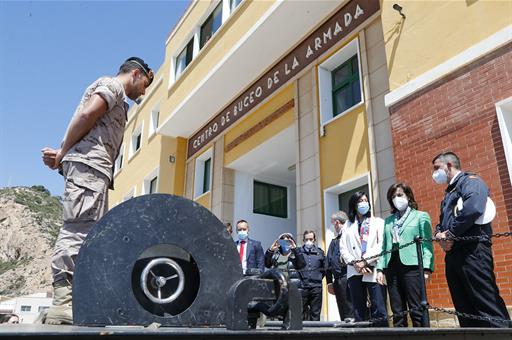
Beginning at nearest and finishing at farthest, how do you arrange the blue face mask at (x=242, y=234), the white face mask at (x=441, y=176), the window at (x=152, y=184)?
the white face mask at (x=441, y=176) → the blue face mask at (x=242, y=234) → the window at (x=152, y=184)

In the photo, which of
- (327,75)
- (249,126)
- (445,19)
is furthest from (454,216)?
(249,126)

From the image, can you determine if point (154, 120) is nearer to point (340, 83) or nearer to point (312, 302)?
point (340, 83)

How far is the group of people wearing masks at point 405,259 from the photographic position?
3729 millimetres

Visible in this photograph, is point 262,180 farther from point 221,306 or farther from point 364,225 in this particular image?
point 221,306

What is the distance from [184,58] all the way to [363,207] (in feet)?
42.3

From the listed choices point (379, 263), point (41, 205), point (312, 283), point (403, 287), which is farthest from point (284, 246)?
point (41, 205)

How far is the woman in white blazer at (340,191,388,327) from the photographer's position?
505 cm

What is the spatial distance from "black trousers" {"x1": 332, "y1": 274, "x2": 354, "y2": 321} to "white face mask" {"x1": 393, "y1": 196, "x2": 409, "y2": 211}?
1.78m

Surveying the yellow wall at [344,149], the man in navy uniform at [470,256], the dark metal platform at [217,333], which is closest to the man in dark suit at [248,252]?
the yellow wall at [344,149]

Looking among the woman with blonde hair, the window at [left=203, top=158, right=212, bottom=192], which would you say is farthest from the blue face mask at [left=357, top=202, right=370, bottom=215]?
the window at [left=203, top=158, right=212, bottom=192]

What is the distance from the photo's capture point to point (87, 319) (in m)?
1.71

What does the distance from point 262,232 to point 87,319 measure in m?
12.5

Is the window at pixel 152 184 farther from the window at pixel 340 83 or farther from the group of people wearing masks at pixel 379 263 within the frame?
the group of people wearing masks at pixel 379 263

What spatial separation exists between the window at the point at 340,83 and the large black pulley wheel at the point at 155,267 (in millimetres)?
7934
